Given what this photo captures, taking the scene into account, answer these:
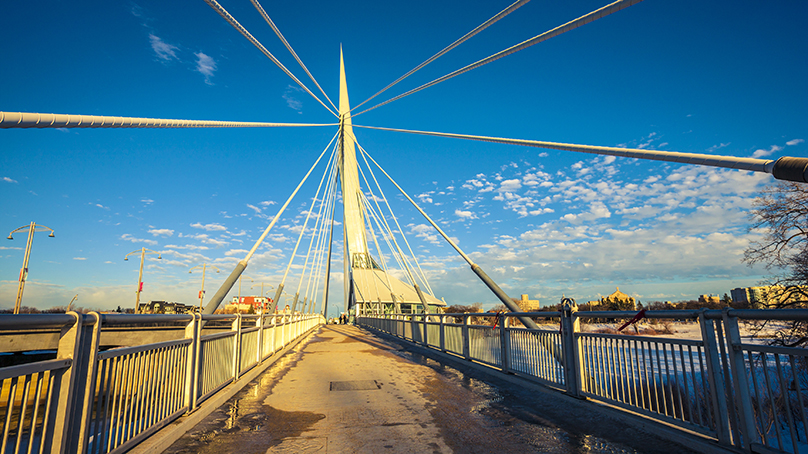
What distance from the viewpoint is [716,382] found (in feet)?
14.3

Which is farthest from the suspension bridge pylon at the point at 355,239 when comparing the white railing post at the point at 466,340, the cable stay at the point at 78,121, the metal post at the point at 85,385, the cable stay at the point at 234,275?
the metal post at the point at 85,385

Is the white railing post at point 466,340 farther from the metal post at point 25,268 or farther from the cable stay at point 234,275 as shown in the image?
the metal post at point 25,268

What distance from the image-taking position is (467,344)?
1153 centimetres

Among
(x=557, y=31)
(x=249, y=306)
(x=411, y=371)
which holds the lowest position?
(x=411, y=371)

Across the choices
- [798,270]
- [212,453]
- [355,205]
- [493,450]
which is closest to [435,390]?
[493,450]

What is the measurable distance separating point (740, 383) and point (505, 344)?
16.7ft

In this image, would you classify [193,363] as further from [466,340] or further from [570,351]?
[466,340]

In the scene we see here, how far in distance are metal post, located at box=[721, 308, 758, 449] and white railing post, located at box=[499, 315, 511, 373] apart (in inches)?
190

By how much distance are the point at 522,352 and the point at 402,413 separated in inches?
128

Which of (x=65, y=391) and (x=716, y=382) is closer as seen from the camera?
(x=65, y=391)

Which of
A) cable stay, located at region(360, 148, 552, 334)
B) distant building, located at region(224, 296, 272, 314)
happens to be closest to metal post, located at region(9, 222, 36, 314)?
distant building, located at region(224, 296, 272, 314)

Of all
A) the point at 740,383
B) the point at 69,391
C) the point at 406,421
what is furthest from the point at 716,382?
the point at 69,391

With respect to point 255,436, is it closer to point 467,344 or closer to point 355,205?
point 467,344

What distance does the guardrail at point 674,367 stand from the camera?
3.93 m
